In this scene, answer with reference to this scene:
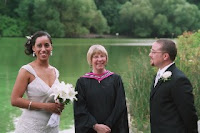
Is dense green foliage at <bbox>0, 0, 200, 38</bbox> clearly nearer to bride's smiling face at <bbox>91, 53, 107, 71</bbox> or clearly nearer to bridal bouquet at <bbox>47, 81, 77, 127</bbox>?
bride's smiling face at <bbox>91, 53, 107, 71</bbox>

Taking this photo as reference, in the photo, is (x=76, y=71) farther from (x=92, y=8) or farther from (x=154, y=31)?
(x=154, y=31)

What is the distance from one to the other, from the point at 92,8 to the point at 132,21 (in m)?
9.99

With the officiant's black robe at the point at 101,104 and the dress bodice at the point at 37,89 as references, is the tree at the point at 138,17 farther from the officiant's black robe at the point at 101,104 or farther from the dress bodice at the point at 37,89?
the dress bodice at the point at 37,89

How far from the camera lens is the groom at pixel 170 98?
3.22 meters

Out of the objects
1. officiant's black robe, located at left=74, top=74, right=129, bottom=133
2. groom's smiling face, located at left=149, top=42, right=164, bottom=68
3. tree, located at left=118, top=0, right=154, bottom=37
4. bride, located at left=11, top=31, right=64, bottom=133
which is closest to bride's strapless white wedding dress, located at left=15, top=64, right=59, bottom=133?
bride, located at left=11, top=31, right=64, bottom=133

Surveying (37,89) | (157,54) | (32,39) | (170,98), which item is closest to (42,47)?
(32,39)

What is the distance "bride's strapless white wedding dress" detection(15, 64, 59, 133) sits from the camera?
3.37 m

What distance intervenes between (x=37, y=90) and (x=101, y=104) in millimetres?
634

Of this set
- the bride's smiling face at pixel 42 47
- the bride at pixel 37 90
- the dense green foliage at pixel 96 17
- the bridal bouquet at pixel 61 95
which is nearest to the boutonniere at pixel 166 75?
the bridal bouquet at pixel 61 95

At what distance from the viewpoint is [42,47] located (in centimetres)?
345

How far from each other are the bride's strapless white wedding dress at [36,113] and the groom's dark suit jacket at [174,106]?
932 millimetres

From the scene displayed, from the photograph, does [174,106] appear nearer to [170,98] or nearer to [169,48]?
[170,98]

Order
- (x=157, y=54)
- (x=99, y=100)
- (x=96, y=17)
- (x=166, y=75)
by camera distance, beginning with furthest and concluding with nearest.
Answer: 1. (x=96, y=17)
2. (x=99, y=100)
3. (x=157, y=54)
4. (x=166, y=75)

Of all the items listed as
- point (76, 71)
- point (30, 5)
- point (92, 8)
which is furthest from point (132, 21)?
point (76, 71)
